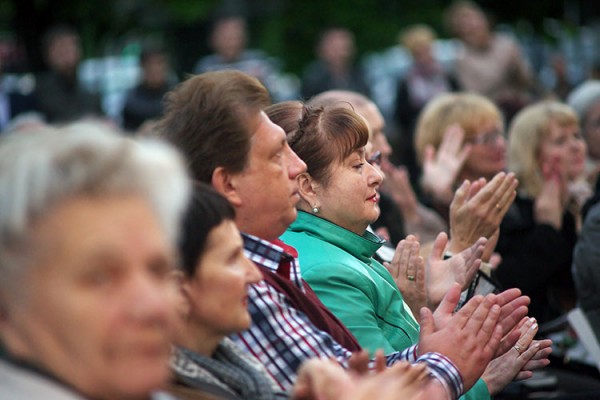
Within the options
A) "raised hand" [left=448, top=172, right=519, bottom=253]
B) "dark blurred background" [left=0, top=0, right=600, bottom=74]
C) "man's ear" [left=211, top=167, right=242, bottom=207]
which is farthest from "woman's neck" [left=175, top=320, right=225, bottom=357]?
"dark blurred background" [left=0, top=0, right=600, bottom=74]

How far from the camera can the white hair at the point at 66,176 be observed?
6.30 feet

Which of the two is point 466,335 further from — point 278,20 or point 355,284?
point 278,20

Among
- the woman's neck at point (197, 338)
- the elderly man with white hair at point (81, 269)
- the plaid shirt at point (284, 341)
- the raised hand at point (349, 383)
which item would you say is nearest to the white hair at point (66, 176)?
the elderly man with white hair at point (81, 269)

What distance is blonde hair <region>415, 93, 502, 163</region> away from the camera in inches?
279

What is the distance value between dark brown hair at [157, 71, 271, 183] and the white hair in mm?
1299

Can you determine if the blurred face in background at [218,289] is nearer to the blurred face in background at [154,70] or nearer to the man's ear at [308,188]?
the man's ear at [308,188]

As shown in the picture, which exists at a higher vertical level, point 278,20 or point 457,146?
point 457,146

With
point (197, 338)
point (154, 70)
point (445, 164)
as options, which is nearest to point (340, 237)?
point (197, 338)

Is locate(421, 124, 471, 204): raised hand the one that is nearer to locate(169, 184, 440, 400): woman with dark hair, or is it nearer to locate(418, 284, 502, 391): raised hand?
locate(418, 284, 502, 391): raised hand

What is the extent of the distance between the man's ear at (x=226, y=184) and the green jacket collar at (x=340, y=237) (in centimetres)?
71

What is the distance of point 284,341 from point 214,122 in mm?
713

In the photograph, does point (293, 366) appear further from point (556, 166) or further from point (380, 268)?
point (556, 166)

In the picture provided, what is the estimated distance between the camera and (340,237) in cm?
406

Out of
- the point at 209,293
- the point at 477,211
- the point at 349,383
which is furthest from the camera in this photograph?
the point at 477,211
